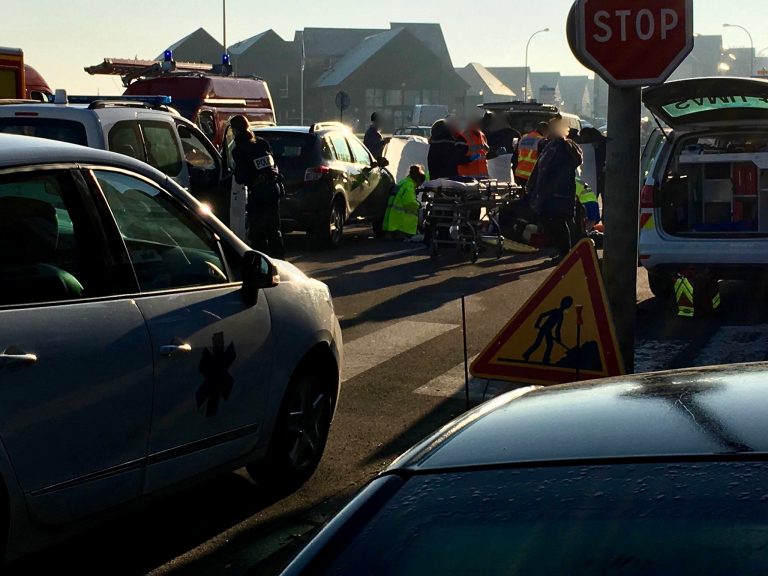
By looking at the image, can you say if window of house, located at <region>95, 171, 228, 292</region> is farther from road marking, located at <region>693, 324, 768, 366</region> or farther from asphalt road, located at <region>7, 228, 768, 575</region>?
road marking, located at <region>693, 324, 768, 366</region>

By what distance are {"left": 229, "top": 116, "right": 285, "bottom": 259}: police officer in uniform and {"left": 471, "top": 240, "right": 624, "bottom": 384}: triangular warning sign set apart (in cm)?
762

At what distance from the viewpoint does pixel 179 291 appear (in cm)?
512

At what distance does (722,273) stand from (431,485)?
967cm

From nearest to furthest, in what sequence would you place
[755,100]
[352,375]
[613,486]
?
[613,486]
[352,375]
[755,100]

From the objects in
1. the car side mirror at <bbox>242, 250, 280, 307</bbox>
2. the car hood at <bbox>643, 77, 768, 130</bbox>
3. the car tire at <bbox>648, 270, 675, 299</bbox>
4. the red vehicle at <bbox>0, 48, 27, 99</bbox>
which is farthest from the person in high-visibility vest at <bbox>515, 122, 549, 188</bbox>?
the car side mirror at <bbox>242, 250, 280, 307</bbox>

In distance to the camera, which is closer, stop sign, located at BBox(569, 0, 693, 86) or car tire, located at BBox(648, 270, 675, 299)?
stop sign, located at BBox(569, 0, 693, 86)

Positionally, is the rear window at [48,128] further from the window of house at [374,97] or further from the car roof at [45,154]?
the window of house at [374,97]

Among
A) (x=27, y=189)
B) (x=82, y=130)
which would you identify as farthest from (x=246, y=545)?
(x=82, y=130)

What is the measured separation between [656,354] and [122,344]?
19.8ft

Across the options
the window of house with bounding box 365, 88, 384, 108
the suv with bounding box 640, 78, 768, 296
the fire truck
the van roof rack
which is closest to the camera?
the suv with bounding box 640, 78, 768, 296

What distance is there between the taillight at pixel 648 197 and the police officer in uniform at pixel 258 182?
4.28 meters

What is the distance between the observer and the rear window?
11.2 metres

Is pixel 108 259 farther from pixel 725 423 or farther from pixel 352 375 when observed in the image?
pixel 352 375

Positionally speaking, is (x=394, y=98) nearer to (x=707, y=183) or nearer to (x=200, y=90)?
(x=200, y=90)
